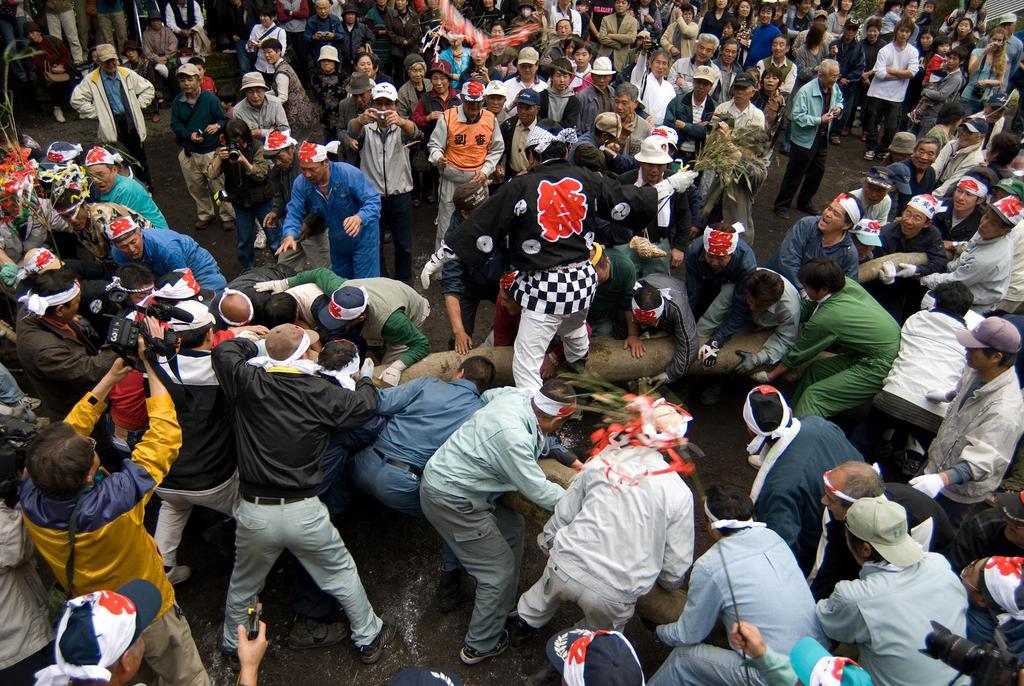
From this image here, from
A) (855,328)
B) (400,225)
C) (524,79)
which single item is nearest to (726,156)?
(855,328)

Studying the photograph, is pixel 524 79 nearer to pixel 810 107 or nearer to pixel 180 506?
pixel 810 107

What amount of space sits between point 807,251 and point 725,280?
2.45ft

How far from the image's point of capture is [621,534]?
3.42 meters

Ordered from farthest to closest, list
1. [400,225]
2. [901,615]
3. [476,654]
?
[400,225]
[476,654]
[901,615]

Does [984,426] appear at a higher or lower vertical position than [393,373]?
higher

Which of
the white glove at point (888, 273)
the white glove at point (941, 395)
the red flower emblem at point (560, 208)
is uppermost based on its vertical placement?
the red flower emblem at point (560, 208)

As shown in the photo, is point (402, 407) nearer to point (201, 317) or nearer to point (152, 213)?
point (201, 317)

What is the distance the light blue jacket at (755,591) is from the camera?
3135 mm

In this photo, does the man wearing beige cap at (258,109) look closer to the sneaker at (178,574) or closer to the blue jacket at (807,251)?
the sneaker at (178,574)

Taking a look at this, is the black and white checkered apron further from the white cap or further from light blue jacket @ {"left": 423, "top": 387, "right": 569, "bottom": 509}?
the white cap

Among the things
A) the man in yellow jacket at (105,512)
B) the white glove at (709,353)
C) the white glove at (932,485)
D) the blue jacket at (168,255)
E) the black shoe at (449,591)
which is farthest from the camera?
the white glove at (709,353)

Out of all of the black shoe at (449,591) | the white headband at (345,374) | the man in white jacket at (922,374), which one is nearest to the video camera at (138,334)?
the white headband at (345,374)

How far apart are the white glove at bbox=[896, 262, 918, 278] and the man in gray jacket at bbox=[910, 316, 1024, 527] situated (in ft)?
6.32

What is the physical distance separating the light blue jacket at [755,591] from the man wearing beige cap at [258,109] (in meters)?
6.24
